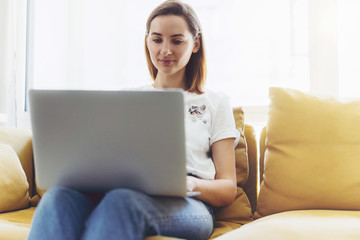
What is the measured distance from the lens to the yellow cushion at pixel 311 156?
47.8 inches

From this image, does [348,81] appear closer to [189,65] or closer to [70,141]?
[189,65]

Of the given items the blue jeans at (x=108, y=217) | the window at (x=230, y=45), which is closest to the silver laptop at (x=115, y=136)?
the blue jeans at (x=108, y=217)

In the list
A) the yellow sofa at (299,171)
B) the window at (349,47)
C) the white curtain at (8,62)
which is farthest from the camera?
the white curtain at (8,62)

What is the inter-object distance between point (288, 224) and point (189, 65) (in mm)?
723

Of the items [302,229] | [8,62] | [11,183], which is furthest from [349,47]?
[8,62]

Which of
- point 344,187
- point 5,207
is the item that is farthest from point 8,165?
point 344,187

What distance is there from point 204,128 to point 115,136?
543 mm

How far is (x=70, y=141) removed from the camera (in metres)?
0.83

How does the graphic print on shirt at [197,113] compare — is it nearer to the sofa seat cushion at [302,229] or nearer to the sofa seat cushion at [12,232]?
the sofa seat cushion at [302,229]

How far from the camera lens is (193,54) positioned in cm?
148

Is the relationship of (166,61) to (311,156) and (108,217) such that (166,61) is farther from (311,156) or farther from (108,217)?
(108,217)

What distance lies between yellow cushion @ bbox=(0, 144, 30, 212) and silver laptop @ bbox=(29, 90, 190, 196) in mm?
639

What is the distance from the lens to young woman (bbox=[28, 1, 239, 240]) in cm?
82

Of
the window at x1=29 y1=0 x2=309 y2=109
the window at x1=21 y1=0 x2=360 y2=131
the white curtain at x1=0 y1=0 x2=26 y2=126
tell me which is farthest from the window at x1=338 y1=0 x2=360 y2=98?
the white curtain at x1=0 y1=0 x2=26 y2=126
